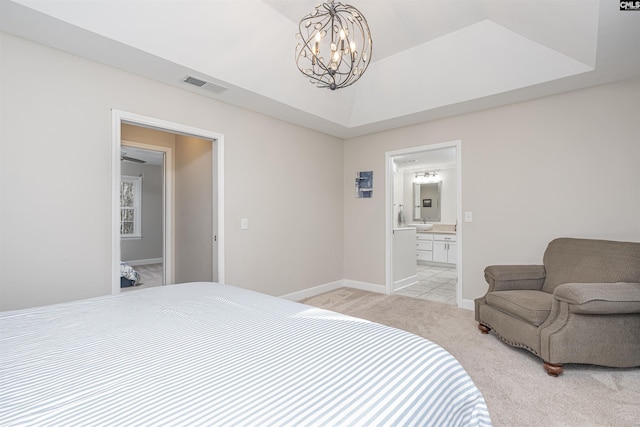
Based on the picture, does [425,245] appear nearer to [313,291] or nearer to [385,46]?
[313,291]

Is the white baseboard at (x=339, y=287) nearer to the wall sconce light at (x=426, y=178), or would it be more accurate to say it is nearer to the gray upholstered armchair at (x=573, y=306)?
the gray upholstered armchair at (x=573, y=306)

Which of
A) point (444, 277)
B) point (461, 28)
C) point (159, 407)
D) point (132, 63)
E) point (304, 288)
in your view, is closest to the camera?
point (159, 407)

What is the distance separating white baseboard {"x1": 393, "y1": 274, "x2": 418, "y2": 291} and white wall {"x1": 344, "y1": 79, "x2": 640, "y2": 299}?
1.16 meters

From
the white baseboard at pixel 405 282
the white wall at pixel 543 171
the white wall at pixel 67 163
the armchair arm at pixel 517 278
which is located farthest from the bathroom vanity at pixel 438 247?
the white wall at pixel 67 163

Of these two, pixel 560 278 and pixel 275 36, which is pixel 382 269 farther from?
pixel 275 36

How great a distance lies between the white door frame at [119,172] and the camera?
2.56 meters

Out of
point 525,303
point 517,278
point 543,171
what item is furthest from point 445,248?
point 525,303

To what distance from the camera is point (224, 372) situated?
2.84 ft

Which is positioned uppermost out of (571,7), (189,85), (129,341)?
(571,7)

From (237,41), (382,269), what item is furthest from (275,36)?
(382,269)

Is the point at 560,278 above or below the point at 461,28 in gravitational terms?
below

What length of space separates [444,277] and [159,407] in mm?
5926

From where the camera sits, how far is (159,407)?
2.31 ft

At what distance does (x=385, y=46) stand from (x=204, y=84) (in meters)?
1.95
